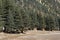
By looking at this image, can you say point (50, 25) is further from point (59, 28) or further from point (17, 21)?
point (17, 21)

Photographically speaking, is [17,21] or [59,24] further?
[59,24]

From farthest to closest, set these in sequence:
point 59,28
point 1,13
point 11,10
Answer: point 59,28 < point 11,10 < point 1,13

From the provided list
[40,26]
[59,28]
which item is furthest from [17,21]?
[59,28]

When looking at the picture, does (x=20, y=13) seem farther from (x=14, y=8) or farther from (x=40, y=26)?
(x=40, y=26)

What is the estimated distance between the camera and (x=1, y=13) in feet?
211

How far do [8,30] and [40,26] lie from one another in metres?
51.8

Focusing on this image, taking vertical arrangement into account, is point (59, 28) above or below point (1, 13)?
below

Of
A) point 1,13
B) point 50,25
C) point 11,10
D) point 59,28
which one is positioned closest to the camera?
point 1,13

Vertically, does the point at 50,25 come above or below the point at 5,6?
below

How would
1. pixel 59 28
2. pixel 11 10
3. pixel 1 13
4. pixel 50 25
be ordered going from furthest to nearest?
pixel 59 28 < pixel 50 25 < pixel 11 10 < pixel 1 13

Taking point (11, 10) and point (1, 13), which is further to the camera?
point (11, 10)

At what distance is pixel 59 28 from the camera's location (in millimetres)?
132750

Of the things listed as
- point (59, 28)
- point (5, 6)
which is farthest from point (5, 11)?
point (59, 28)

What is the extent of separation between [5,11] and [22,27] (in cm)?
975
